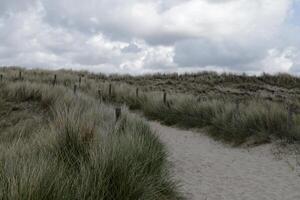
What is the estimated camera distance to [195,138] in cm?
1310

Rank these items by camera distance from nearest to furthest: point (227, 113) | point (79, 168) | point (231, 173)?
point (79, 168)
point (231, 173)
point (227, 113)

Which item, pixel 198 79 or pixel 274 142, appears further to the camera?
pixel 198 79

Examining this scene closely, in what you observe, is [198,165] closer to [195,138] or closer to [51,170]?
[195,138]

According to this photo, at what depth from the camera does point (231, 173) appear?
26.9ft

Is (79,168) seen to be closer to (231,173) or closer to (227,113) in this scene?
(231,173)

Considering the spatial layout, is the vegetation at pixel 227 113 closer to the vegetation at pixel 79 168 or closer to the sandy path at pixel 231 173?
the sandy path at pixel 231 173

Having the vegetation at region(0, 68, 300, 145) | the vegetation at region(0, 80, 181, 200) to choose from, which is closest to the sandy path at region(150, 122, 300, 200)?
the vegetation at region(0, 68, 300, 145)

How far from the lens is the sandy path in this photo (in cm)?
664

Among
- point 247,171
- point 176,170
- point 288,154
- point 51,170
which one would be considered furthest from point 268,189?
point 51,170

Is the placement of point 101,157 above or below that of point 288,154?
above

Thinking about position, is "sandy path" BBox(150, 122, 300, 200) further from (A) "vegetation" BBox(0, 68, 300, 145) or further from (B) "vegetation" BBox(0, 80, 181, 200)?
(B) "vegetation" BBox(0, 80, 181, 200)

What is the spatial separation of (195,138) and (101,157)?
8557 mm

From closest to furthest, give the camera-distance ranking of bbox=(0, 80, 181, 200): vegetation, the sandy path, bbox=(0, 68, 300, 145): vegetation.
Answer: bbox=(0, 80, 181, 200): vegetation → the sandy path → bbox=(0, 68, 300, 145): vegetation

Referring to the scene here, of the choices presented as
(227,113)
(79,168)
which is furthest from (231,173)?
(227,113)
